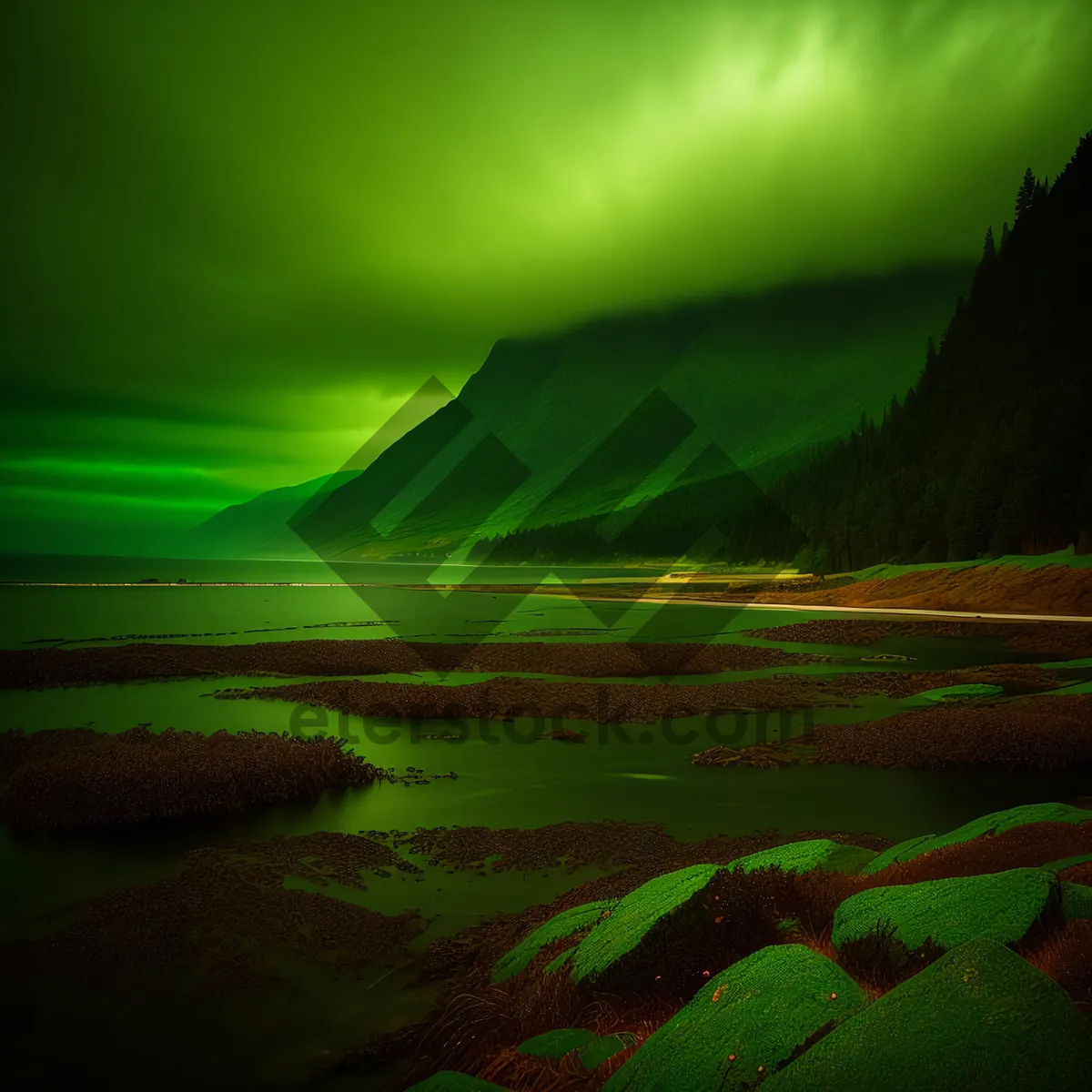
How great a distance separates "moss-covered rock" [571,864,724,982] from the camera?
28.2 ft

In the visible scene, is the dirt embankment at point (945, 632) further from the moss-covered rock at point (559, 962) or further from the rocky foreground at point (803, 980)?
the moss-covered rock at point (559, 962)

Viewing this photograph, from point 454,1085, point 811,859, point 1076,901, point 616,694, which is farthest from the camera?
point 616,694

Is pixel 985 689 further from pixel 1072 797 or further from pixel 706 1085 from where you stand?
pixel 706 1085

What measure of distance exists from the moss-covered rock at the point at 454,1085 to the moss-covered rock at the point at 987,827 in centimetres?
711

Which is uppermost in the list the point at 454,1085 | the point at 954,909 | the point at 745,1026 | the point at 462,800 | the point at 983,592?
the point at 983,592

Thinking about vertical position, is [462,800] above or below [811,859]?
below

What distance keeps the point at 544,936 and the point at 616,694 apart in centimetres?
2622

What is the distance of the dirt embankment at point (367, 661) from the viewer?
1848 inches

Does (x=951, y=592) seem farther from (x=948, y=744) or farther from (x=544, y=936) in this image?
(x=544, y=936)

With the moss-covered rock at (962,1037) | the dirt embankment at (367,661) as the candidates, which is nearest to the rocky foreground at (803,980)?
the moss-covered rock at (962,1037)

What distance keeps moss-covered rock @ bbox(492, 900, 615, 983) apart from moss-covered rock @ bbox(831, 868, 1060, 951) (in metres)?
3.57

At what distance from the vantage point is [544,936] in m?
10.6

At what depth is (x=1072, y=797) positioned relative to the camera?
19844 mm

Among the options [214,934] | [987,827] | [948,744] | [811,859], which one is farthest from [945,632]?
[214,934]
